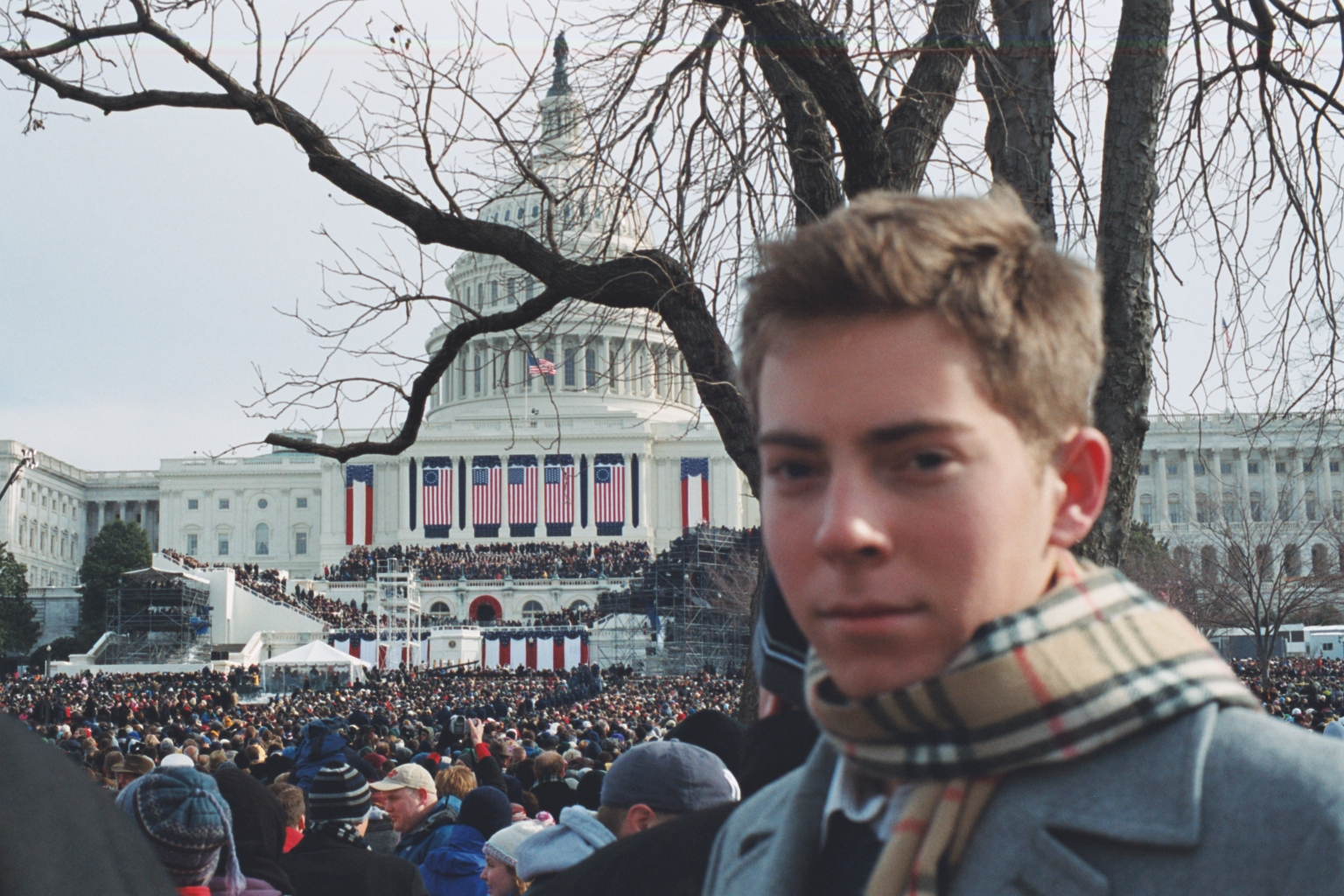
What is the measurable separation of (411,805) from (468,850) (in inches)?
66.2

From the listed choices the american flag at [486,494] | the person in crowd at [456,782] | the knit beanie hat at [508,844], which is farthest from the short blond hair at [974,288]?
the american flag at [486,494]

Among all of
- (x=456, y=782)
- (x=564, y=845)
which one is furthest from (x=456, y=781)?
(x=564, y=845)

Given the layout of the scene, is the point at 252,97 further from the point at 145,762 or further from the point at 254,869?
the point at 145,762

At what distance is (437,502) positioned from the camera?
96.0 m

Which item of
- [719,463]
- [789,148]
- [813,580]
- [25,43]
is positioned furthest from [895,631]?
[719,463]

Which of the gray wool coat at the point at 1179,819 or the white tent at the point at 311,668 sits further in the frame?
the white tent at the point at 311,668

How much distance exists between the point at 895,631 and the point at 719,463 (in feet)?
329

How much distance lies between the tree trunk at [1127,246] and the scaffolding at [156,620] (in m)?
58.6

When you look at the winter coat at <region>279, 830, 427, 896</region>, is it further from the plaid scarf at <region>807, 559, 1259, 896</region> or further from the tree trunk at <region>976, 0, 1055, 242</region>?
the plaid scarf at <region>807, 559, 1259, 896</region>

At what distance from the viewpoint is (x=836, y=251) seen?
57.7 inches

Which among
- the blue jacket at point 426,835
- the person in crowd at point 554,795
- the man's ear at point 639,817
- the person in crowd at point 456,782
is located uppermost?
the man's ear at point 639,817

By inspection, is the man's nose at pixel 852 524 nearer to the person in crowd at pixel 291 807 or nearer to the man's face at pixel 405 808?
the person in crowd at pixel 291 807

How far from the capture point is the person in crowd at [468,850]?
20.4ft

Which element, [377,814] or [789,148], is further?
[377,814]
